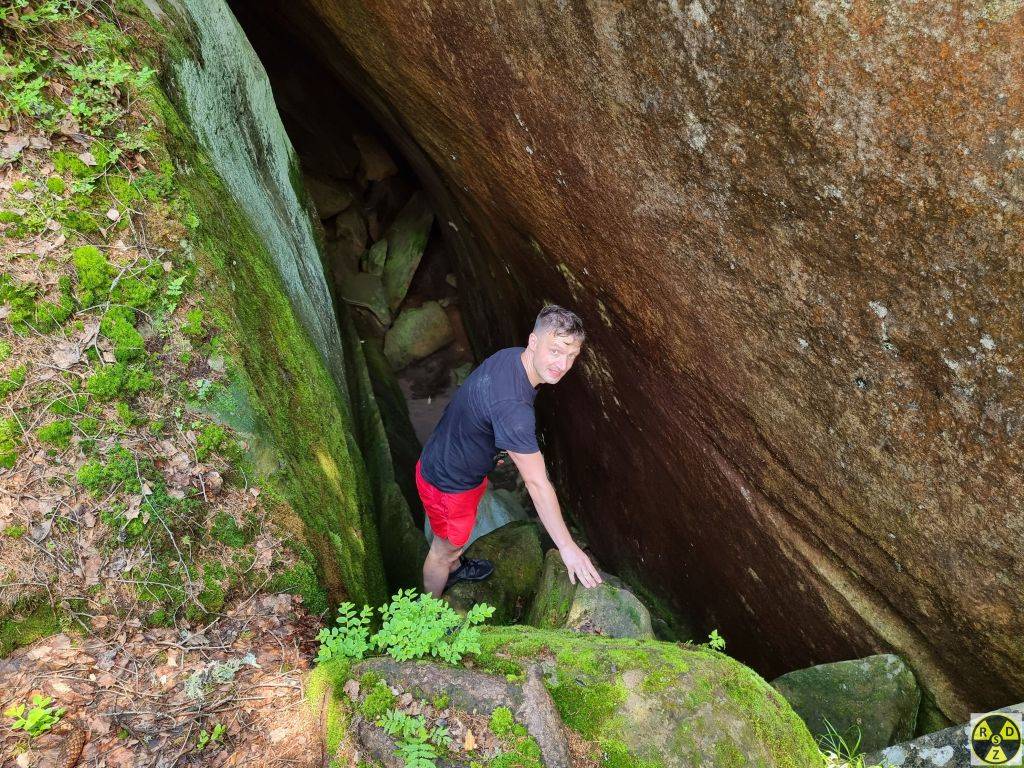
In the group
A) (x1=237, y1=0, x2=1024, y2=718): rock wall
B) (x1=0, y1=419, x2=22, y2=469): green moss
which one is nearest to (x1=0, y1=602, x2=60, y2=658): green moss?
(x1=0, y1=419, x2=22, y2=469): green moss

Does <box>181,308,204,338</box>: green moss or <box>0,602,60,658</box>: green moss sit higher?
<box>181,308,204,338</box>: green moss

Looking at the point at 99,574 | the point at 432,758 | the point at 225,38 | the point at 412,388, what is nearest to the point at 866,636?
the point at 432,758

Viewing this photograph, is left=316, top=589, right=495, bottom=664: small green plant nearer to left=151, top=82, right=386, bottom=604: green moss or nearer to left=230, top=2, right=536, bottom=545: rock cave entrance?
left=151, top=82, right=386, bottom=604: green moss

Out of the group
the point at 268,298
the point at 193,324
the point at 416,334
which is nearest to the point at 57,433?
the point at 193,324

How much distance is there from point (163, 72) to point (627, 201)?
9.55ft

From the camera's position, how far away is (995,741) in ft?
9.99

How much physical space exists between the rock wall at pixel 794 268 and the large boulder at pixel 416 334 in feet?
17.5

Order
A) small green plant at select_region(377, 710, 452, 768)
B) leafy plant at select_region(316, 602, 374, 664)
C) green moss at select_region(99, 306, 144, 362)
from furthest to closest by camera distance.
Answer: green moss at select_region(99, 306, 144, 362) < leafy plant at select_region(316, 602, 374, 664) < small green plant at select_region(377, 710, 452, 768)

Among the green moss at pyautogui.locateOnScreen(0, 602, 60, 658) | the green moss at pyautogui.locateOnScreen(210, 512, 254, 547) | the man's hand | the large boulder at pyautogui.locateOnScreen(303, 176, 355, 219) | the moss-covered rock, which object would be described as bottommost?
the man's hand

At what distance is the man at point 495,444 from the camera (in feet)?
12.4

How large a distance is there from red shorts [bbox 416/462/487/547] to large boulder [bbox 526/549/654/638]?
81 cm

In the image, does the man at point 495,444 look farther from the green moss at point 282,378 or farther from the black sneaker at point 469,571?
the green moss at point 282,378

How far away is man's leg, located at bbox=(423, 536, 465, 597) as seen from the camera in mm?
4945

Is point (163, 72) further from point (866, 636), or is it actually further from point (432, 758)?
point (866, 636)
